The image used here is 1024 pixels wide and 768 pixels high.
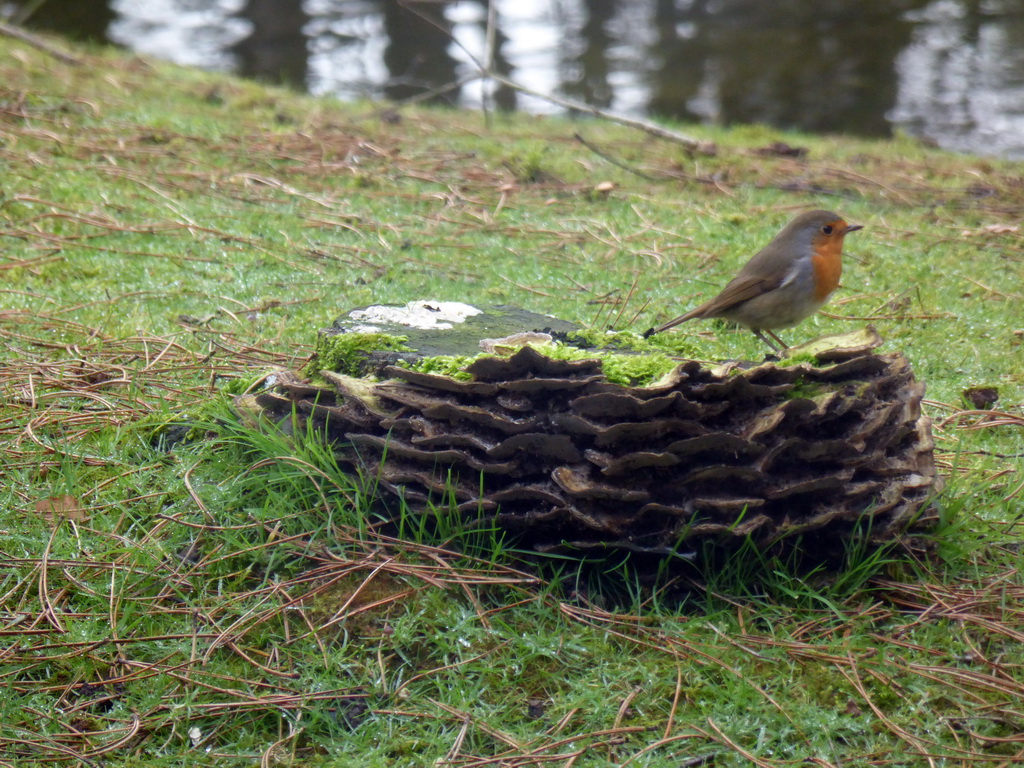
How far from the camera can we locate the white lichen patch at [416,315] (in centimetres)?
315

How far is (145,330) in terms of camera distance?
12.9 feet

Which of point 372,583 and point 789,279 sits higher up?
point 789,279

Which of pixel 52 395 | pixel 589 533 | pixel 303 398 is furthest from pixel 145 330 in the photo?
pixel 589 533

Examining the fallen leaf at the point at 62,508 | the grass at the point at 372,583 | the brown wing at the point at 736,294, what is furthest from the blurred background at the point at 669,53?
the fallen leaf at the point at 62,508

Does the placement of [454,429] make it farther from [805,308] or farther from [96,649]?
[805,308]

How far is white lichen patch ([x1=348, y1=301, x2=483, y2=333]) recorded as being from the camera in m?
3.15

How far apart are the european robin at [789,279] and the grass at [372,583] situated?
0.34m

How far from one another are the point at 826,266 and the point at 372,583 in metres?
2.28

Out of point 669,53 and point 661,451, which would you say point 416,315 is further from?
point 669,53

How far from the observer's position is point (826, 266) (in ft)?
12.4

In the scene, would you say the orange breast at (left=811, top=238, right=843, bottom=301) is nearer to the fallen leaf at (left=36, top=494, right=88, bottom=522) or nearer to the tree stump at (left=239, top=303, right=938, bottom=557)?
the tree stump at (left=239, top=303, right=938, bottom=557)

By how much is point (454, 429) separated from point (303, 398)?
55 centimetres

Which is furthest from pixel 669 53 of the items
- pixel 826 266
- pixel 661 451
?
pixel 661 451

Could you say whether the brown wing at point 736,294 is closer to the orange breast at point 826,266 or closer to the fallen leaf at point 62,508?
the orange breast at point 826,266
